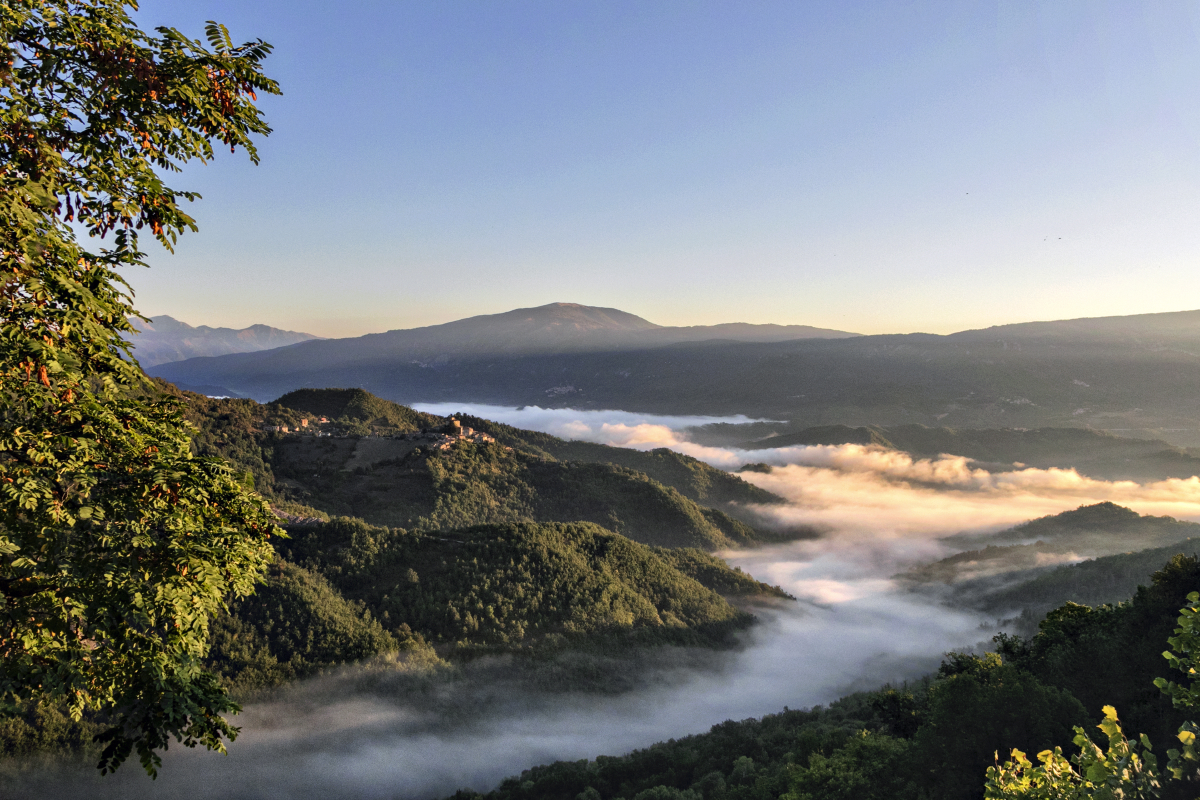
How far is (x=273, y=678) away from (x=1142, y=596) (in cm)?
8625

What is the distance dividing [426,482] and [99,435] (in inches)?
5417

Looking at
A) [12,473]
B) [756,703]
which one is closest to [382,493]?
[756,703]

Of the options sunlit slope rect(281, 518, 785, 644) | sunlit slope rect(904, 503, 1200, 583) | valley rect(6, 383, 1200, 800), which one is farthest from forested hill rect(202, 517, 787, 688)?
sunlit slope rect(904, 503, 1200, 583)

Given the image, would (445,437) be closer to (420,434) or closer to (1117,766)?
(420,434)

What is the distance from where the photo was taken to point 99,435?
927 centimetres

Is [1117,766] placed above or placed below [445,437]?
above

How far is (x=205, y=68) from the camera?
31.1 feet

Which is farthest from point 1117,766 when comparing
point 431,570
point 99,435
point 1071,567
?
point 1071,567

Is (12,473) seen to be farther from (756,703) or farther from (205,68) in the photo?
(756,703)

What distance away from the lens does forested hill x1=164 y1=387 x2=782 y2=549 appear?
425ft

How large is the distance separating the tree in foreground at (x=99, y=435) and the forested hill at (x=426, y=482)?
107 metres

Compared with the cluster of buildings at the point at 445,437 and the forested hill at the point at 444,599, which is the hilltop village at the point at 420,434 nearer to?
the cluster of buildings at the point at 445,437

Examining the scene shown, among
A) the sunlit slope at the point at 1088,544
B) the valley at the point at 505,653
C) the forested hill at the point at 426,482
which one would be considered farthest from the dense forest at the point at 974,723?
the sunlit slope at the point at 1088,544

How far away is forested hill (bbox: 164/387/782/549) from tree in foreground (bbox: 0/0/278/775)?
10748cm
